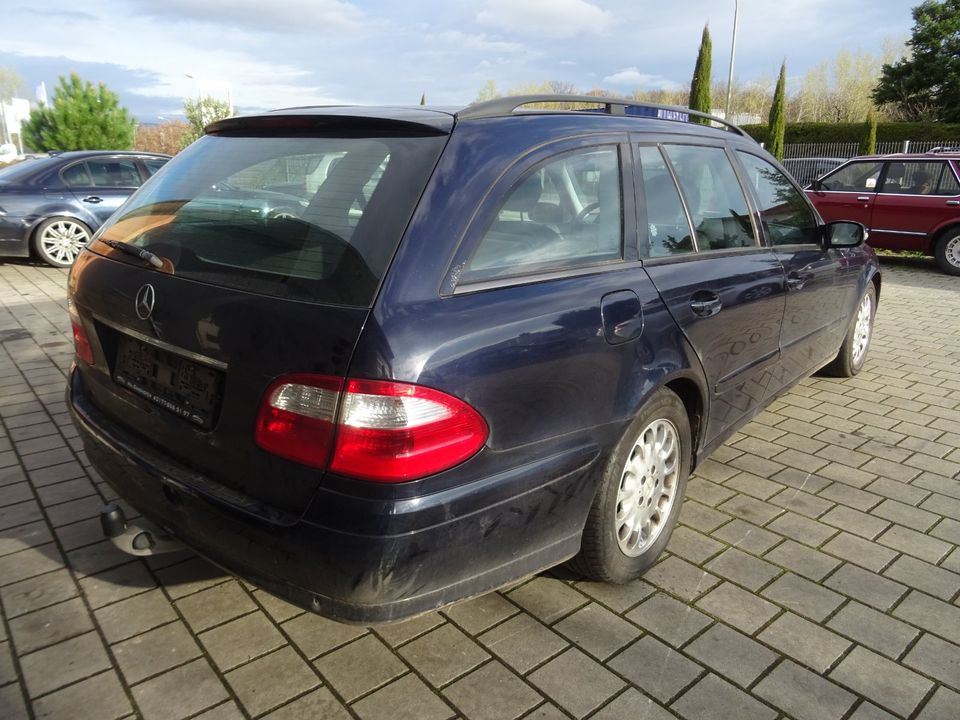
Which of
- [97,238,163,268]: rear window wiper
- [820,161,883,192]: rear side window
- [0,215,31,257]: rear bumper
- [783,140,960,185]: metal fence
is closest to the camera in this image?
[97,238,163,268]: rear window wiper

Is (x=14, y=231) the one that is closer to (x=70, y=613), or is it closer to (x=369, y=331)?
(x=70, y=613)

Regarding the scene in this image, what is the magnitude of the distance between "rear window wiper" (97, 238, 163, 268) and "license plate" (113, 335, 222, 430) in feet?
0.87

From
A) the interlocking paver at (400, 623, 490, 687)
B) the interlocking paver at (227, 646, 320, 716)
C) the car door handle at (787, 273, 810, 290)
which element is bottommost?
the interlocking paver at (227, 646, 320, 716)

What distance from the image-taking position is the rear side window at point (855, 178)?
37.0 feet

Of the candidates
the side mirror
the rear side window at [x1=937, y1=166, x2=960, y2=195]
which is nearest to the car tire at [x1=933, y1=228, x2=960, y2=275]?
the rear side window at [x1=937, y1=166, x2=960, y2=195]

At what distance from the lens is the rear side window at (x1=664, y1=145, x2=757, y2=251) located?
10.5 ft

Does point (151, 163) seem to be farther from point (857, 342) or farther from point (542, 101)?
point (542, 101)

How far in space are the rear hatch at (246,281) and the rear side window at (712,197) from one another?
4.50ft

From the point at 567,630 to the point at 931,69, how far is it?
149ft

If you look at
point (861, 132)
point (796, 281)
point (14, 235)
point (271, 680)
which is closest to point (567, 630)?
point (271, 680)

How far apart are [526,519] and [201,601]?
51.8 inches

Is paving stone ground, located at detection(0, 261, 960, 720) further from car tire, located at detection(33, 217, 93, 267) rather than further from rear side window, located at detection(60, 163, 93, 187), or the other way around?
rear side window, located at detection(60, 163, 93, 187)

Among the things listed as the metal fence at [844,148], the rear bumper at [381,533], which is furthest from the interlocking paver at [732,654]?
the metal fence at [844,148]

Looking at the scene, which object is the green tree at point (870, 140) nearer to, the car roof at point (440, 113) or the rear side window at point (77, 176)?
the rear side window at point (77, 176)
